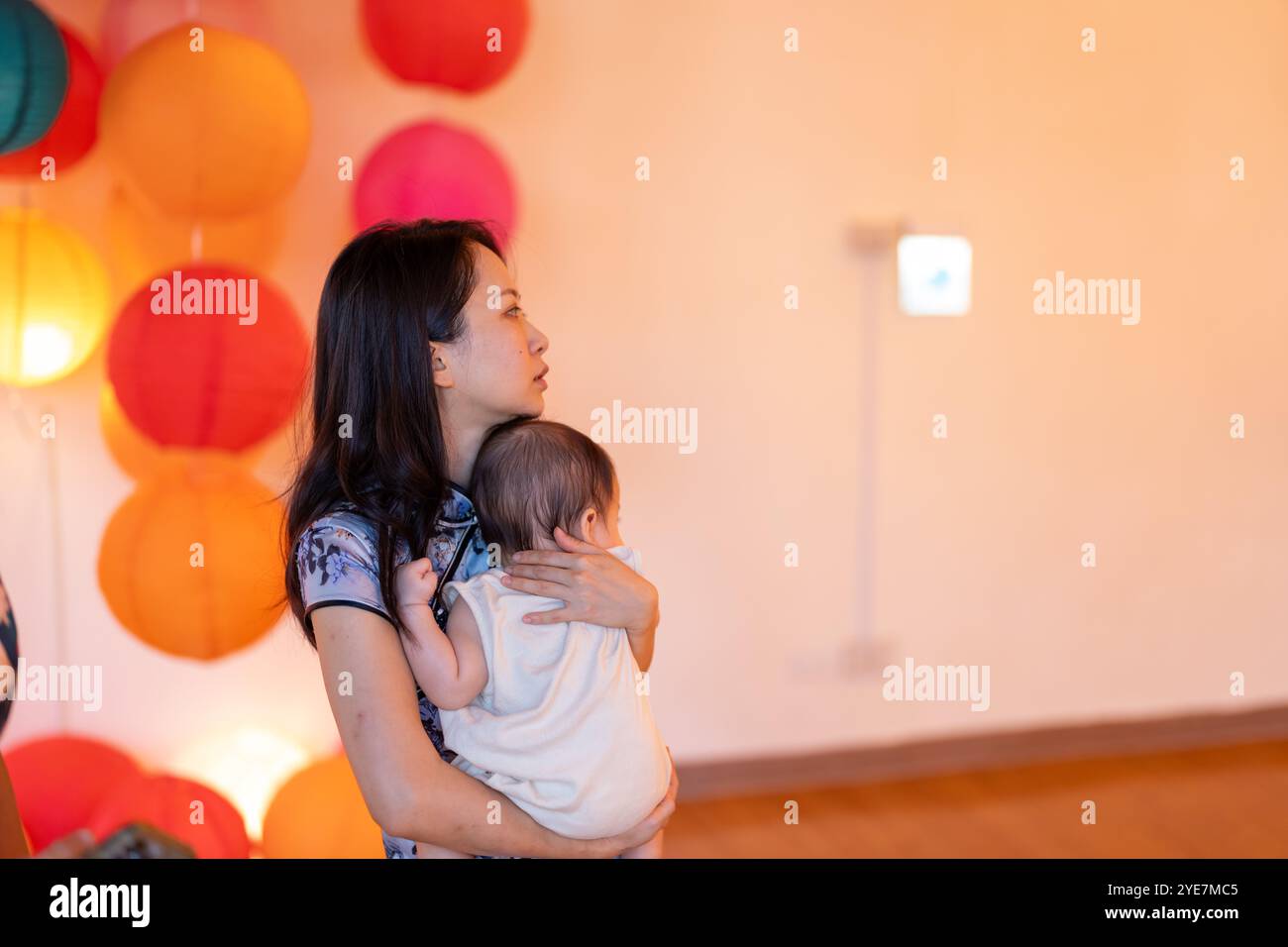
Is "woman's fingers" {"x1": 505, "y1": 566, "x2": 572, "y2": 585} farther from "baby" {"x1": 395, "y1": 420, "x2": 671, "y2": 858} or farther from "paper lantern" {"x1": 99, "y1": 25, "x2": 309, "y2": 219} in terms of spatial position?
"paper lantern" {"x1": 99, "y1": 25, "x2": 309, "y2": 219}

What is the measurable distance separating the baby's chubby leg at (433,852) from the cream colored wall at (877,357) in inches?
53.4

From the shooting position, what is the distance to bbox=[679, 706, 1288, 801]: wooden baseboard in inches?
119

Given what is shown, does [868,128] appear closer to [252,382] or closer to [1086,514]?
[1086,514]

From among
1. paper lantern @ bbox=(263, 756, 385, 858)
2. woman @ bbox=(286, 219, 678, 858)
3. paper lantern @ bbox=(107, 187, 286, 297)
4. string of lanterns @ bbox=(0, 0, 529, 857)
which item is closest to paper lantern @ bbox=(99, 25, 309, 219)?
string of lanterns @ bbox=(0, 0, 529, 857)

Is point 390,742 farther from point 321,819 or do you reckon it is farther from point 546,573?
point 321,819

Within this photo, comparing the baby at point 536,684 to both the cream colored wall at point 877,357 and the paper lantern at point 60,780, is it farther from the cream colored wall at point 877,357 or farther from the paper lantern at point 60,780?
the cream colored wall at point 877,357

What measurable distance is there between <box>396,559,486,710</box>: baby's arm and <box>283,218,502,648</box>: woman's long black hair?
2.3 inches

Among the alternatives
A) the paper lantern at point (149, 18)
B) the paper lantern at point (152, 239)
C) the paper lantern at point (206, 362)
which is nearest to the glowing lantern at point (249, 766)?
the paper lantern at point (206, 362)

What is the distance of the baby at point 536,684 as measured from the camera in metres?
1.24
